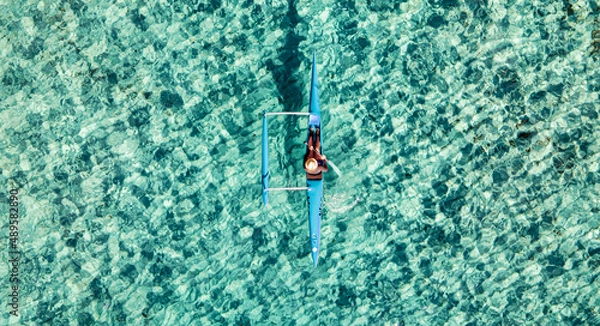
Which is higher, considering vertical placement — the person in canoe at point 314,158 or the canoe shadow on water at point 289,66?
the canoe shadow on water at point 289,66

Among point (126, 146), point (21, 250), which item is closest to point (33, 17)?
point (126, 146)

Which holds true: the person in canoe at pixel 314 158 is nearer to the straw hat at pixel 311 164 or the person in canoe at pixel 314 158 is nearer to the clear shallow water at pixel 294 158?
the straw hat at pixel 311 164

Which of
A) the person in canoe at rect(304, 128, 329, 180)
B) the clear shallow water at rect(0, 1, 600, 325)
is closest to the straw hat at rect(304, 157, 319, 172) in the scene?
the person in canoe at rect(304, 128, 329, 180)

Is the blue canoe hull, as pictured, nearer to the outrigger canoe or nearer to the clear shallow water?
the outrigger canoe

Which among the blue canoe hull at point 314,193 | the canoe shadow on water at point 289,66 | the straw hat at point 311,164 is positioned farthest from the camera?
the canoe shadow on water at point 289,66

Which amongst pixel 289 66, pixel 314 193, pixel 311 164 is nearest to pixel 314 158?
pixel 311 164

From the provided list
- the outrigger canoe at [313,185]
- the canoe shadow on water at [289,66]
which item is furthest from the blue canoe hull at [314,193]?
the canoe shadow on water at [289,66]
